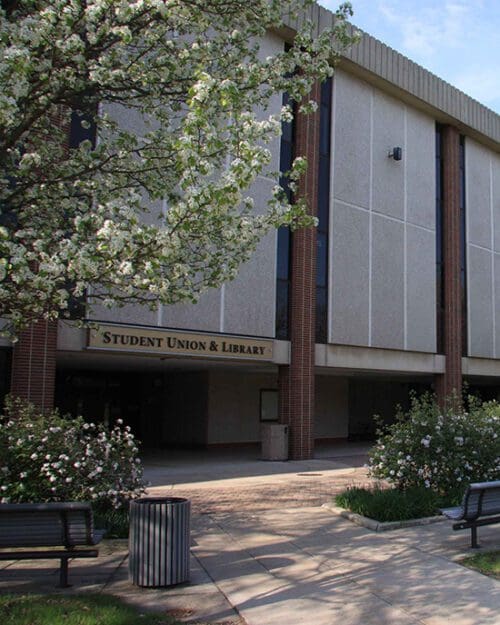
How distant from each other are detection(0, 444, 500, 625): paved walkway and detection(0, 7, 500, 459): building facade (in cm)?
675

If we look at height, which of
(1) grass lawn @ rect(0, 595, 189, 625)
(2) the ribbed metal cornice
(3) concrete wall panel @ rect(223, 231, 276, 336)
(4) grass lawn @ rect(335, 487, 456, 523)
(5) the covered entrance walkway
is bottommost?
(5) the covered entrance walkway

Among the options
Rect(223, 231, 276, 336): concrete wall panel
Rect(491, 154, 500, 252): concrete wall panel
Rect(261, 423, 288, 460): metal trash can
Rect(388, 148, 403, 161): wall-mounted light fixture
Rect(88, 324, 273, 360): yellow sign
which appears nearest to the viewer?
Rect(88, 324, 273, 360): yellow sign

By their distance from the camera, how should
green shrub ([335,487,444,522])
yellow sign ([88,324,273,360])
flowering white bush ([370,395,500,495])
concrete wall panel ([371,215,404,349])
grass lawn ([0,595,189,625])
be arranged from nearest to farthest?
grass lawn ([0,595,189,625])
green shrub ([335,487,444,522])
flowering white bush ([370,395,500,495])
yellow sign ([88,324,273,360])
concrete wall panel ([371,215,404,349])

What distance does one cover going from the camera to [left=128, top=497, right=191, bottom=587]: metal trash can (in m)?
5.88

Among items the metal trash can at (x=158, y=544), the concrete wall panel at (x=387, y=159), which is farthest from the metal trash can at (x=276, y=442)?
the metal trash can at (x=158, y=544)

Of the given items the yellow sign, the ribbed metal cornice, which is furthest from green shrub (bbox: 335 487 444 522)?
the ribbed metal cornice

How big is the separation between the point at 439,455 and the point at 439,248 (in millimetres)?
15497

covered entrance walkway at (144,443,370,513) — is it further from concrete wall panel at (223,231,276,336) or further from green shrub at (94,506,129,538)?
concrete wall panel at (223,231,276,336)

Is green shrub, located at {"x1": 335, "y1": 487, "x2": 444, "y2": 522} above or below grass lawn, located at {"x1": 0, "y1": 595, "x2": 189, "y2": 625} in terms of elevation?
above

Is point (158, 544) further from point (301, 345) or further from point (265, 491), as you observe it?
point (301, 345)

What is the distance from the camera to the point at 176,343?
15.5 metres

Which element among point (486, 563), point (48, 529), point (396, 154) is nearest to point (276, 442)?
point (396, 154)

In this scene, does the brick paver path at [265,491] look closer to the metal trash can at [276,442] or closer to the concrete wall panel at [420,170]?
the metal trash can at [276,442]

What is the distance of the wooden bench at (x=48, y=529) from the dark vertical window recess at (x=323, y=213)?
13.6 metres
